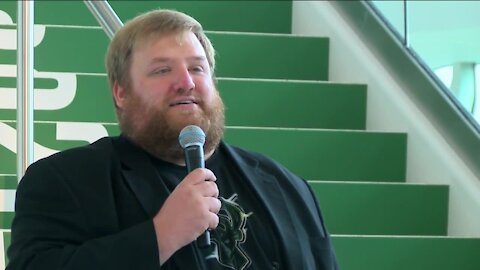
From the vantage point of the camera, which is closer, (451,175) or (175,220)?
(175,220)

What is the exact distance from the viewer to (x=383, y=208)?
3176 millimetres

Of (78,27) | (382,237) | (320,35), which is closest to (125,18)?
(78,27)

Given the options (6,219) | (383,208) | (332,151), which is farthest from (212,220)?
(332,151)

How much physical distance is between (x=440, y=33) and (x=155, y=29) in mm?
1652

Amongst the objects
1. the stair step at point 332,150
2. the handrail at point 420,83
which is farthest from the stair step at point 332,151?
the handrail at point 420,83

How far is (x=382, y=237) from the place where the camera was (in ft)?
9.57

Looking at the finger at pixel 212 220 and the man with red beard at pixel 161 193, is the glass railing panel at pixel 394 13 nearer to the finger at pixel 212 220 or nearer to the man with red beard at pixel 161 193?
the man with red beard at pixel 161 193

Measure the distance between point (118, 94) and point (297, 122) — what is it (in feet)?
4.99

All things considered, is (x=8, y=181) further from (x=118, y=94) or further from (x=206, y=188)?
(x=206, y=188)

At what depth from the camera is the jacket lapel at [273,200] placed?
2.03m

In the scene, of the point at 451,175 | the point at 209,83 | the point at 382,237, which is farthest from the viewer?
the point at 451,175

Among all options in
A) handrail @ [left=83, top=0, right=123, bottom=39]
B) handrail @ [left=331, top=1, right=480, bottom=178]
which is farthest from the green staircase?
handrail @ [left=83, top=0, right=123, bottom=39]

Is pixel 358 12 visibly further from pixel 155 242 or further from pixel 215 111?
pixel 155 242

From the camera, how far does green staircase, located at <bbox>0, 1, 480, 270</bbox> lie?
2.96 meters
